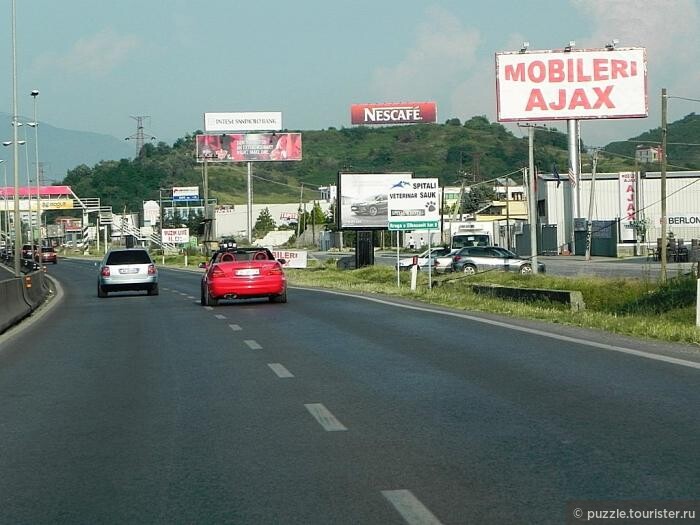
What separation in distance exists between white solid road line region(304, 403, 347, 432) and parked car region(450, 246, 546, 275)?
4204 cm

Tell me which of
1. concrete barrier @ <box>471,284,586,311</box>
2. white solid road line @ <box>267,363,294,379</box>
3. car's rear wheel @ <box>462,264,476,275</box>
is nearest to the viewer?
white solid road line @ <box>267,363,294,379</box>

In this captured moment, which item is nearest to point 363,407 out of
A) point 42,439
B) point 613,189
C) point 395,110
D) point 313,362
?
point 42,439

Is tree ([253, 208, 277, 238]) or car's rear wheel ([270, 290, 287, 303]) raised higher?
tree ([253, 208, 277, 238])

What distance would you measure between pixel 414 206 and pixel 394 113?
8718 centimetres

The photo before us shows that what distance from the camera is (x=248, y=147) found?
109938 millimetres

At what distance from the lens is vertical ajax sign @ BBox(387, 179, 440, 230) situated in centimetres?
3788

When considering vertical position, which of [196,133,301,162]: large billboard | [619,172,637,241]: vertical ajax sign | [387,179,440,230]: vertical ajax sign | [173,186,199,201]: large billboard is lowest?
[387,179,440,230]: vertical ajax sign

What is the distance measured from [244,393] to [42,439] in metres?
3.06

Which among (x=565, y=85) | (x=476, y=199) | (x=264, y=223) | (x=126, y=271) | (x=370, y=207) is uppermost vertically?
(x=565, y=85)

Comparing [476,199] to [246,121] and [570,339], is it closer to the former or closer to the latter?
[246,121]

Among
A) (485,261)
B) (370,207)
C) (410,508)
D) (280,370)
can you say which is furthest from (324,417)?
(370,207)

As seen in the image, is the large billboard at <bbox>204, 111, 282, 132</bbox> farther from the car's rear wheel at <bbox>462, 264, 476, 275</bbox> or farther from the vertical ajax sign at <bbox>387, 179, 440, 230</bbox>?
the vertical ajax sign at <bbox>387, 179, 440, 230</bbox>

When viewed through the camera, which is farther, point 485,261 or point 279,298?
point 485,261

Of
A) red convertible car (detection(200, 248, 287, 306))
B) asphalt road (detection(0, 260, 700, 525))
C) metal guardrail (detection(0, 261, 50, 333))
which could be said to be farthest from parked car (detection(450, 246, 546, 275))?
asphalt road (detection(0, 260, 700, 525))
